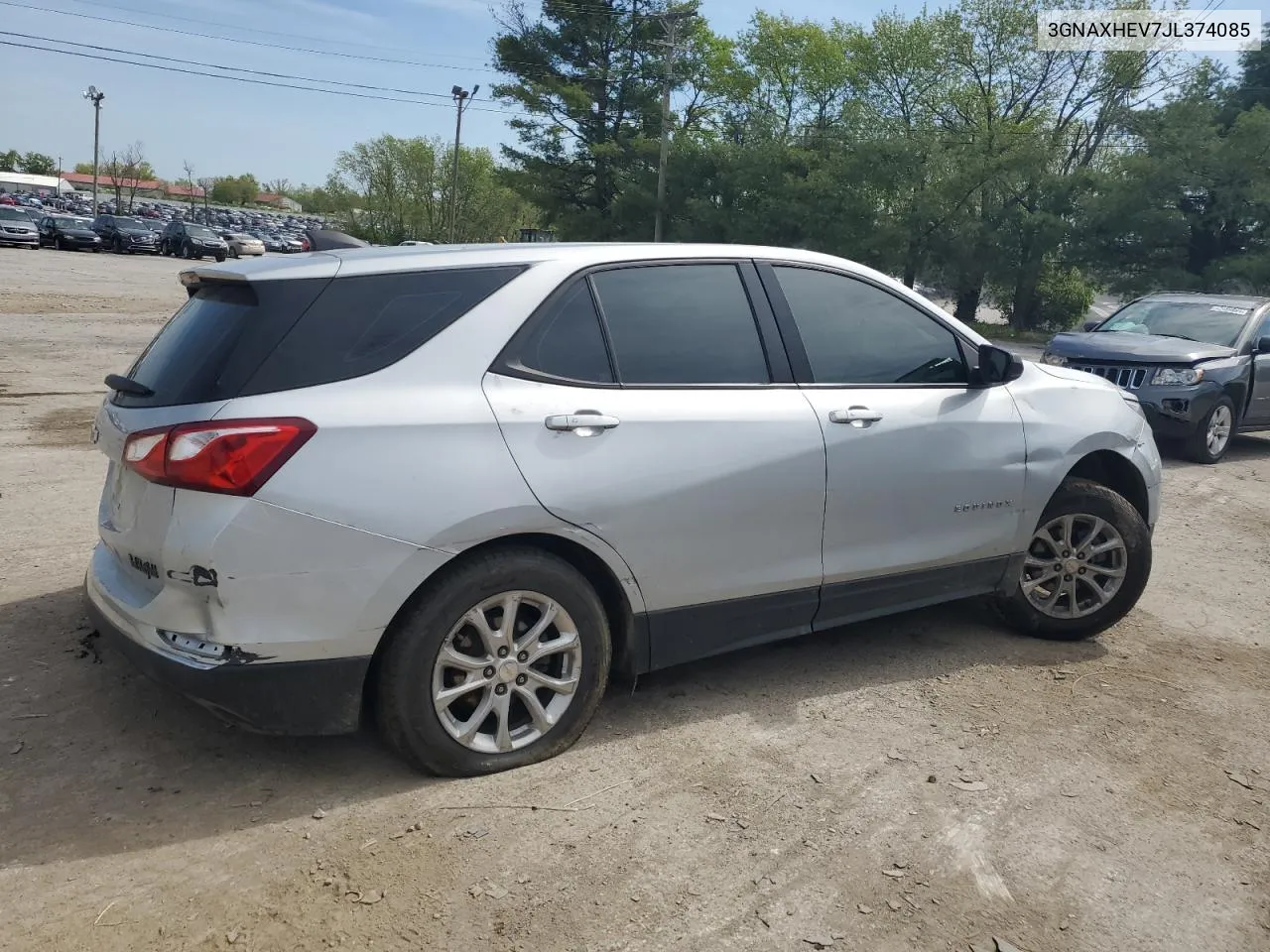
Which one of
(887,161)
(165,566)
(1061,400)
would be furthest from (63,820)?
(887,161)

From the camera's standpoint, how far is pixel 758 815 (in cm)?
322

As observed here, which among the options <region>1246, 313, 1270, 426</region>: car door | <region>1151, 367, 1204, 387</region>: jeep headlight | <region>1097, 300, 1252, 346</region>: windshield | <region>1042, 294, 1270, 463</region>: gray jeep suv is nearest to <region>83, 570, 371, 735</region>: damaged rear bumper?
<region>1042, 294, 1270, 463</region>: gray jeep suv

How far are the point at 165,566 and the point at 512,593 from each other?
1.01 m

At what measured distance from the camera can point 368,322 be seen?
A: 3221 millimetres

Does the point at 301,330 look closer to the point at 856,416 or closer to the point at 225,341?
the point at 225,341

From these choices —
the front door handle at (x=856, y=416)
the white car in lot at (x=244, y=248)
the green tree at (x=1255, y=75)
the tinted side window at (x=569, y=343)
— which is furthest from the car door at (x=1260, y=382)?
the white car in lot at (x=244, y=248)

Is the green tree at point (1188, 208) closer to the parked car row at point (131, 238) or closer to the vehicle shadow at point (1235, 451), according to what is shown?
→ the vehicle shadow at point (1235, 451)

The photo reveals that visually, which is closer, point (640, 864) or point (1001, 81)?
point (640, 864)

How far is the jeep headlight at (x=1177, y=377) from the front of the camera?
10.2 m

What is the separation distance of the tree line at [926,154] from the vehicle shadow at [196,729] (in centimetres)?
3144

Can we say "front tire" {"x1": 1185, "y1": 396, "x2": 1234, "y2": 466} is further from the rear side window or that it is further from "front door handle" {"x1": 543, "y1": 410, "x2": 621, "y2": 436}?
the rear side window

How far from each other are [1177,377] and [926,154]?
30635 millimetres

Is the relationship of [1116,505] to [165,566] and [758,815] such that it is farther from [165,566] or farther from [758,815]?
[165,566]

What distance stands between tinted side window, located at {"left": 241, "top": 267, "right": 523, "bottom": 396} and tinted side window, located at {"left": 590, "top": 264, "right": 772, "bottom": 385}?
45cm
